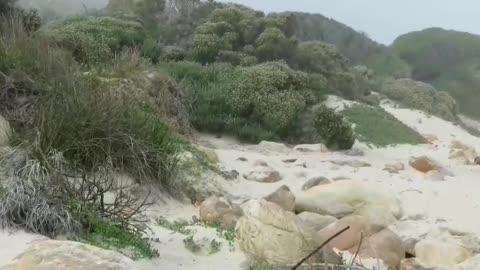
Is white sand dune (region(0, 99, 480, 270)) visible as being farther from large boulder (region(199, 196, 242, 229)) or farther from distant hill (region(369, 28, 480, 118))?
distant hill (region(369, 28, 480, 118))

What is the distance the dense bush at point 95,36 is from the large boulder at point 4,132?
4.53 meters

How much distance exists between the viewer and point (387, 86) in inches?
1022

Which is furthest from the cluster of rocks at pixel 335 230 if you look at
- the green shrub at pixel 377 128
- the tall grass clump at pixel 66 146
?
the green shrub at pixel 377 128

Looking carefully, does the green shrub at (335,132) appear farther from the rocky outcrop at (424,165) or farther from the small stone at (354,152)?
the rocky outcrop at (424,165)

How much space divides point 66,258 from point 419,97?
72.5 ft

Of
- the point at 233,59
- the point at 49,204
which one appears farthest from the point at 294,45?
the point at 49,204

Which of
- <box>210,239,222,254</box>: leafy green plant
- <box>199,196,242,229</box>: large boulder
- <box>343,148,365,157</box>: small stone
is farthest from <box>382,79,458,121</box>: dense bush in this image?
<box>210,239,222,254</box>: leafy green plant

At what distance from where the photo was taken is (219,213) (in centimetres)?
661

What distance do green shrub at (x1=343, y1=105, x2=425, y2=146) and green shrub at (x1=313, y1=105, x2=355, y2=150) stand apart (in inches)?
50.7

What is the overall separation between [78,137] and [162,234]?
119 cm

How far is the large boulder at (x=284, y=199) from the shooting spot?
7.30 meters

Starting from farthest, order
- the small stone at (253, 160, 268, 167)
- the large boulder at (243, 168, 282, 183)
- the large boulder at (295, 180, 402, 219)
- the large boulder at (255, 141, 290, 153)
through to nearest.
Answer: the large boulder at (255, 141, 290, 153) < the small stone at (253, 160, 268, 167) < the large boulder at (243, 168, 282, 183) < the large boulder at (295, 180, 402, 219)

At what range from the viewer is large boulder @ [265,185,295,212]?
24.0ft

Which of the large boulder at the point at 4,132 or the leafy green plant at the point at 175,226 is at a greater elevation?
the large boulder at the point at 4,132
